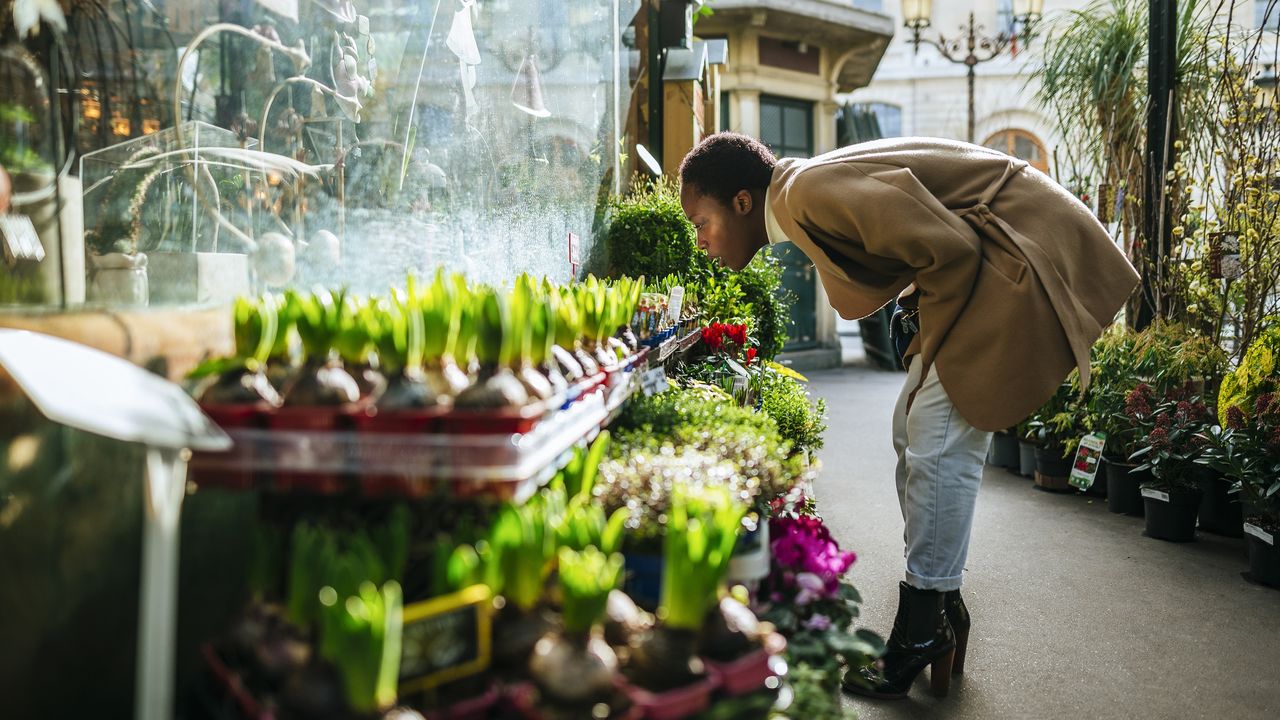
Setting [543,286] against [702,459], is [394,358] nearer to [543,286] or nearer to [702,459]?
[702,459]

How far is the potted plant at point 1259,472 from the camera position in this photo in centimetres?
398

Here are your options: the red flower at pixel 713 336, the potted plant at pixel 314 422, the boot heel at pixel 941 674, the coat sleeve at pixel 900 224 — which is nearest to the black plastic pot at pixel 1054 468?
the red flower at pixel 713 336

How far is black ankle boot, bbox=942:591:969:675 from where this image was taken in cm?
Answer: 299

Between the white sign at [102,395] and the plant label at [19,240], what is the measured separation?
1.33 ft

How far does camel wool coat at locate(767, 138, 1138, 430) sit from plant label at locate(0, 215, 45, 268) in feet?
6.37

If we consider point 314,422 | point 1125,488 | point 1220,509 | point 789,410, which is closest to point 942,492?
point 789,410

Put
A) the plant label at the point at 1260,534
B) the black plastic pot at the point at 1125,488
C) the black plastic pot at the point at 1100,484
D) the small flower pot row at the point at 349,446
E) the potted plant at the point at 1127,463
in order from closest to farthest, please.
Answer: the small flower pot row at the point at 349,446 < the plant label at the point at 1260,534 < the potted plant at the point at 1127,463 < the black plastic pot at the point at 1125,488 < the black plastic pot at the point at 1100,484

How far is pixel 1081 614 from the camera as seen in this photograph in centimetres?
371

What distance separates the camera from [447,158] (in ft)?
11.0

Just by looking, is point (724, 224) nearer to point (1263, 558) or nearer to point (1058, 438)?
point (1263, 558)

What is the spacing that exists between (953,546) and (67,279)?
239 cm

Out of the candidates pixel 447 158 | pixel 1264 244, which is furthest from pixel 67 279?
pixel 1264 244

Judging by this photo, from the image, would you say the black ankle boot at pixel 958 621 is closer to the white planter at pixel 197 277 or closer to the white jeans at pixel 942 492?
the white jeans at pixel 942 492

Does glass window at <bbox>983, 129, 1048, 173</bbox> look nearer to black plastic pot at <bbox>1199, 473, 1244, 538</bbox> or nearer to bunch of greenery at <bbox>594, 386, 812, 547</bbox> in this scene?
black plastic pot at <bbox>1199, 473, 1244, 538</bbox>
